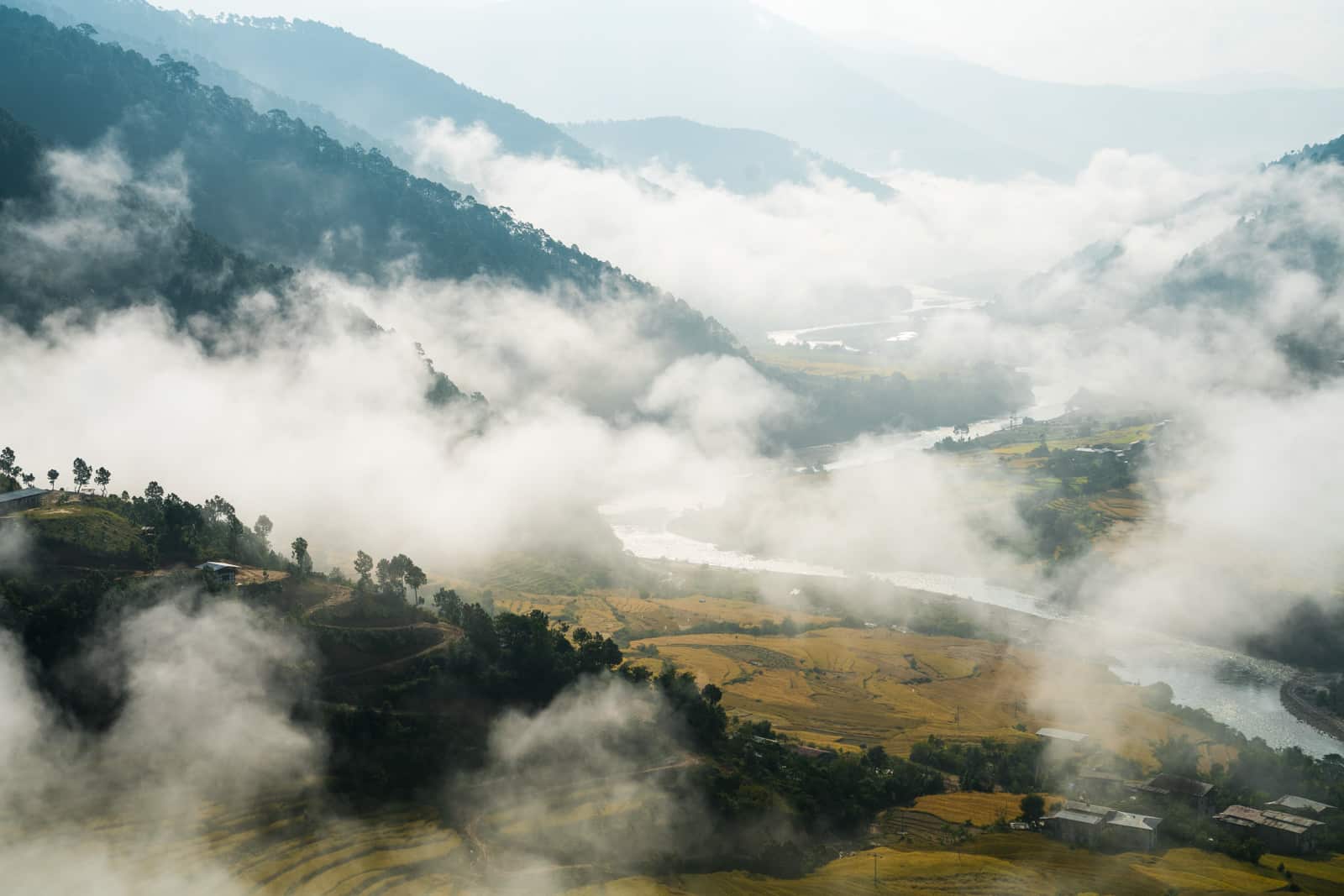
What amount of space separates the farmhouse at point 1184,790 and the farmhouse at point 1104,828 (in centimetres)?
196

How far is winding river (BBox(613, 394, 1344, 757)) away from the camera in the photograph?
161 feet

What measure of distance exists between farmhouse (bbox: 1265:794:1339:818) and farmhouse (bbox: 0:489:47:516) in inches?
1654

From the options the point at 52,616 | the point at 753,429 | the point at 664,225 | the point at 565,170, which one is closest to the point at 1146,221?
the point at 664,225

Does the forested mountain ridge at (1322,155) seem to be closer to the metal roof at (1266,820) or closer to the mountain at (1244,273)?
the mountain at (1244,273)

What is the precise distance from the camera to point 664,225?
173 metres

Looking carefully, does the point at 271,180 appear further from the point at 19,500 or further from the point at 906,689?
the point at 906,689

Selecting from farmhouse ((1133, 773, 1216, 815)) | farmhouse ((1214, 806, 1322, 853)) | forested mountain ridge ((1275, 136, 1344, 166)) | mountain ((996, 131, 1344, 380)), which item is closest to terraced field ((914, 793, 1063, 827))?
farmhouse ((1133, 773, 1216, 815))

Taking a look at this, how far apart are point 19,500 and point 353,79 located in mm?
149476

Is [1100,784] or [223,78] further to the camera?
[223,78]

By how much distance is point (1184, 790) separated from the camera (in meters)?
36.7

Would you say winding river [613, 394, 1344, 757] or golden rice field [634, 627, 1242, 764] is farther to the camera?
winding river [613, 394, 1344, 757]

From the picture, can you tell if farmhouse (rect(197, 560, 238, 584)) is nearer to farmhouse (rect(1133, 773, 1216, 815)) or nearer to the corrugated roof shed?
the corrugated roof shed

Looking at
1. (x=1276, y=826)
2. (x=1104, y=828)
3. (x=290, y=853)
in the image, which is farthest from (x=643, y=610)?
(x=1276, y=826)

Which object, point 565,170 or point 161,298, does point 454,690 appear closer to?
point 161,298
